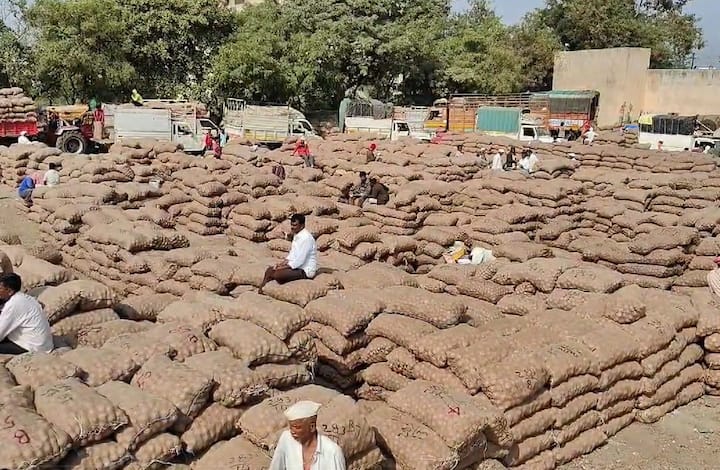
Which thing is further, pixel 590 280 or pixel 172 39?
pixel 172 39

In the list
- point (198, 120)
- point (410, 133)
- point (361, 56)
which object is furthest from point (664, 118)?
point (198, 120)

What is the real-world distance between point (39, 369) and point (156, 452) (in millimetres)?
954

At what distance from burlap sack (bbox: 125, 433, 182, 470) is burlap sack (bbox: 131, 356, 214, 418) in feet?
0.62

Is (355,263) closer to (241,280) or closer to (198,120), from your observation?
(241,280)

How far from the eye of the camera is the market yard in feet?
13.3

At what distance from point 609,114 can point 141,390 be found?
34245 millimetres

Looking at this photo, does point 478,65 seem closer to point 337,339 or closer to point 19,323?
point 337,339

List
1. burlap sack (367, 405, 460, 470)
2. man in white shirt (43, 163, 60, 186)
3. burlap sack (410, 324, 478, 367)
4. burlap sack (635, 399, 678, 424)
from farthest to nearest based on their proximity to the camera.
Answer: man in white shirt (43, 163, 60, 186), burlap sack (635, 399, 678, 424), burlap sack (410, 324, 478, 367), burlap sack (367, 405, 460, 470)

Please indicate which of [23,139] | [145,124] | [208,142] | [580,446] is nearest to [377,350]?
[580,446]

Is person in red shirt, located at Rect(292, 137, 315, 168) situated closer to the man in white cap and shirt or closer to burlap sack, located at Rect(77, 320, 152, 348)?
burlap sack, located at Rect(77, 320, 152, 348)

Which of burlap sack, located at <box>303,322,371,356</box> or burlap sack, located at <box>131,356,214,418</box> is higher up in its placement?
burlap sack, located at <box>131,356,214,418</box>

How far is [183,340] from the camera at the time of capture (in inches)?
189

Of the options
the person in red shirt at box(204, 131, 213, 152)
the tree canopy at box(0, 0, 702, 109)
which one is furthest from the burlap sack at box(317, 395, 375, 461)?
the tree canopy at box(0, 0, 702, 109)

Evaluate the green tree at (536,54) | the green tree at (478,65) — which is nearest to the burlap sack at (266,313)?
the green tree at (478,65)
